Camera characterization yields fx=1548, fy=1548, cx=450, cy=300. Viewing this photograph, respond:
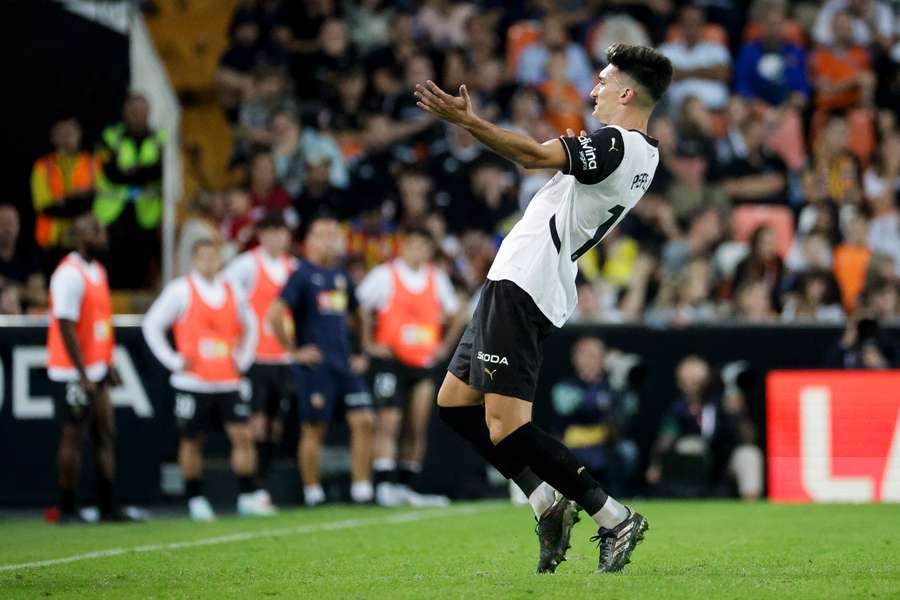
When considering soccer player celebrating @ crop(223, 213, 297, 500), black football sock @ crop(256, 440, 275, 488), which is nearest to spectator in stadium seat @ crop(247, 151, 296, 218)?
soccer player celebrating @ crop(223, 213, 297, 500)

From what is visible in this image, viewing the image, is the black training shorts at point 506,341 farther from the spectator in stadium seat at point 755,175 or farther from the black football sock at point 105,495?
the spectator in stadium seat at point 755,175

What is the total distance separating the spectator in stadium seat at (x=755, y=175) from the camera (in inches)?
653

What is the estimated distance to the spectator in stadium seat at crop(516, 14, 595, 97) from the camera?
1755 cm

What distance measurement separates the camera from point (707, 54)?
17.8 m

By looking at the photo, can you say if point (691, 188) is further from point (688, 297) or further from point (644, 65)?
point (644, 65)

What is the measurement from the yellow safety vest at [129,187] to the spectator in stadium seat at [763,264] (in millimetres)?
5501

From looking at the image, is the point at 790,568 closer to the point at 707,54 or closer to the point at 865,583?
the point at 865,583

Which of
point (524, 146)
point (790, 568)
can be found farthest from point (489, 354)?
point (790, 568)

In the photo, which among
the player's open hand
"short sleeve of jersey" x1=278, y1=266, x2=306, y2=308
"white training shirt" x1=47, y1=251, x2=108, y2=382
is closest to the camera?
the player's open hand

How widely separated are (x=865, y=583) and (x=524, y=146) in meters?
2.11

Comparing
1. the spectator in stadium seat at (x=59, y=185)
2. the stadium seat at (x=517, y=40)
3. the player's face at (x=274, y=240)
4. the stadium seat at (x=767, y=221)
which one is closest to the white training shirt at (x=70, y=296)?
the player's face at (x=274, y=240)

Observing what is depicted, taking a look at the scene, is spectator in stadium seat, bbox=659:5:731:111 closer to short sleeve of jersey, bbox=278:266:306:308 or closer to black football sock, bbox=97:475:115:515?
short sleeve of jersey, bbox=278:266:306:308

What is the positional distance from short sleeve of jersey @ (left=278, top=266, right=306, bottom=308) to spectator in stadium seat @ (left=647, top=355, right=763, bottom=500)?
337cm

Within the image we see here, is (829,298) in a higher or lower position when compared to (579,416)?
higher
